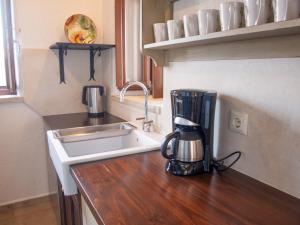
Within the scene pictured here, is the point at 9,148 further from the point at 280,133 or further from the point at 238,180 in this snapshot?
the point at 280,133

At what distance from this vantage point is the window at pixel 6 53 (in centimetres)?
222

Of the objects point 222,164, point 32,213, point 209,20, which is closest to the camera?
point 209,20

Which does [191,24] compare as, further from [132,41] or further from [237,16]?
[132,41]

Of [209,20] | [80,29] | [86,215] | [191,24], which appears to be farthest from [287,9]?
[80,29]

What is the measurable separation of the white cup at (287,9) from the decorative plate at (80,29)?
6.04ft

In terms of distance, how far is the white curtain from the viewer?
6.89 feet

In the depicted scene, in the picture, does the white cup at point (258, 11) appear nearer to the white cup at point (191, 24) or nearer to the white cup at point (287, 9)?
the white cup at point (287, 9)

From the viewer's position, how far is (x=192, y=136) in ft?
3.29

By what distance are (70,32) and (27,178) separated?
4.57 ft

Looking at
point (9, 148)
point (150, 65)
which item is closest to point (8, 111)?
point (9, 148)

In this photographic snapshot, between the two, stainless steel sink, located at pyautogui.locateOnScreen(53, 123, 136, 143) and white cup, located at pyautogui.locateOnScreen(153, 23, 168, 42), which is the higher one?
white cup, located at pyautogui.locateOnScreen(153, 23, 168, 42)

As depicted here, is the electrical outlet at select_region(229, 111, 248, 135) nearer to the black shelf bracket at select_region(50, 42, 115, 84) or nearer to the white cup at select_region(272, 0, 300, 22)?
the white cup at select_region(272, 0, 300, 22)

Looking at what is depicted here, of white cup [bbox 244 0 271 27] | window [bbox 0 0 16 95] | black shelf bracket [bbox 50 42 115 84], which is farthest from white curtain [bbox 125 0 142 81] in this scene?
white cup [bbox 244 0 271 27]

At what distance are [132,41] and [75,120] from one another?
0.81 m
